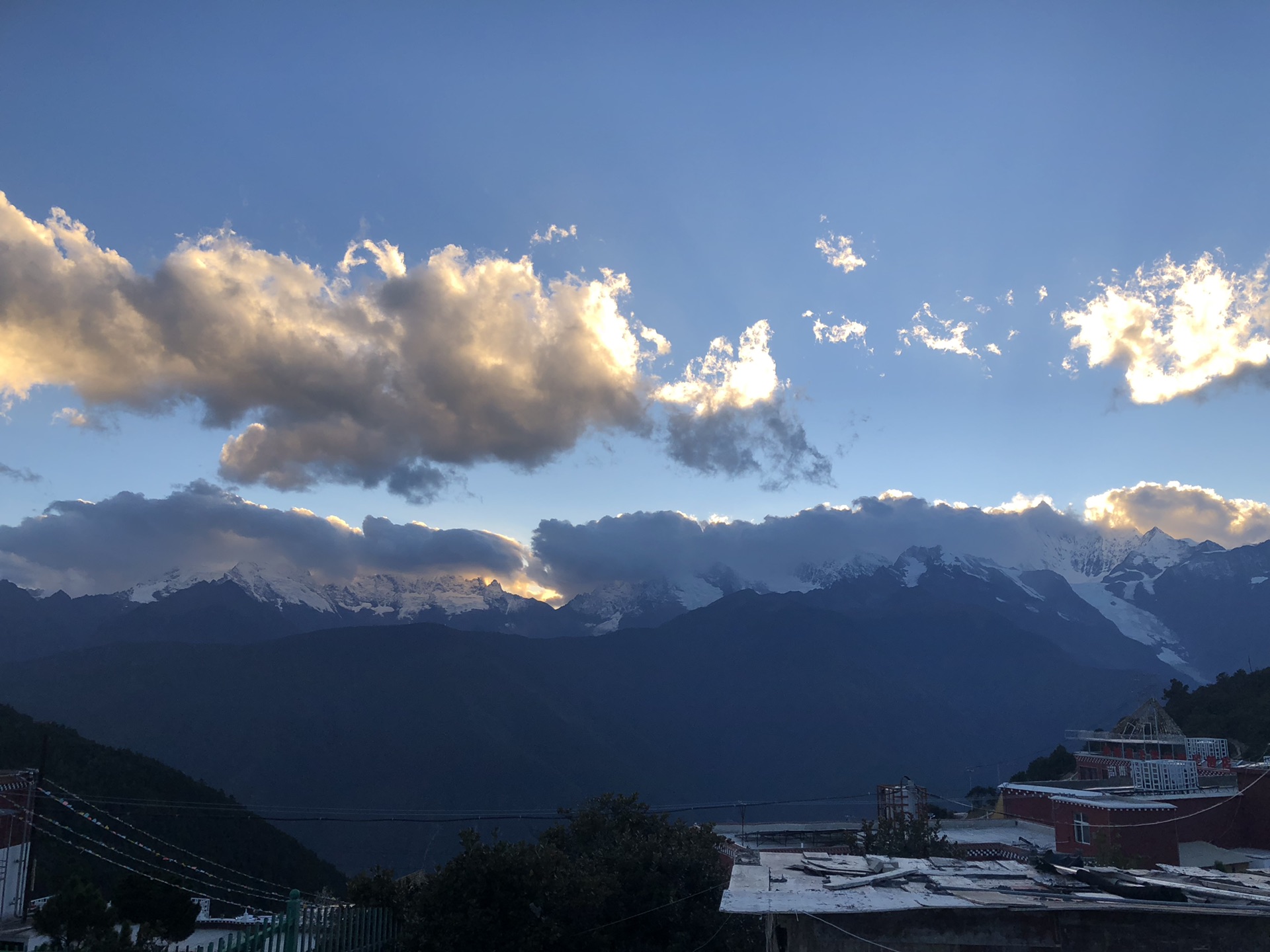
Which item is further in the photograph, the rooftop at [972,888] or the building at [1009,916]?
the rooftop at [972,888]

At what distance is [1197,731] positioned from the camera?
90062 mm

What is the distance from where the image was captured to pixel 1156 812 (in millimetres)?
36969

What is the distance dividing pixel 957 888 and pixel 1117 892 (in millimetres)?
2489

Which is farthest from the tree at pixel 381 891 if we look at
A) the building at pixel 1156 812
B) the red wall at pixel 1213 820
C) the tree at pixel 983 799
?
the tree at pixel 983 799

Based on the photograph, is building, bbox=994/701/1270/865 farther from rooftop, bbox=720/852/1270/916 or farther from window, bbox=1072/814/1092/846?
rooftop, bbox=720/852/1270/916

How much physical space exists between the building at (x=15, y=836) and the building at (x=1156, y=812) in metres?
42.7

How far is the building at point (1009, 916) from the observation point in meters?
11.3

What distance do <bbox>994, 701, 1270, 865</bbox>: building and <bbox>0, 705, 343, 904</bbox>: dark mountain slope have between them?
54.9m

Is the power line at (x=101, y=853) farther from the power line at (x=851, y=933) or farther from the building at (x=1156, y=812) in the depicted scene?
the building at (x=1156, y=812)

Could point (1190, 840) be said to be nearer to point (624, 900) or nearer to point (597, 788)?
point (624, 900)

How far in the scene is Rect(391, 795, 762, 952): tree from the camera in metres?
16.4

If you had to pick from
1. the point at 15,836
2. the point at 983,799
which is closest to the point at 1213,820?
the point at 983,799

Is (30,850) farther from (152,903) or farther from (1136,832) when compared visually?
(1136,832)

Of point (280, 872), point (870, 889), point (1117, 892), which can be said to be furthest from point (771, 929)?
point (280, 872)
